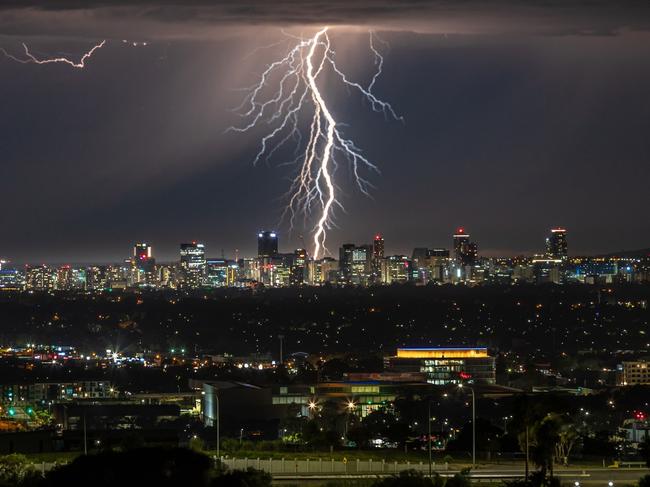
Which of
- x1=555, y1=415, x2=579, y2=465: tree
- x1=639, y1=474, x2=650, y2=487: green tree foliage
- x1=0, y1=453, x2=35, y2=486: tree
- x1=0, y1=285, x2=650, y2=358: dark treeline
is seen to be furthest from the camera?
x1=0, y1=285, x2=650, y2=358: dark treeline

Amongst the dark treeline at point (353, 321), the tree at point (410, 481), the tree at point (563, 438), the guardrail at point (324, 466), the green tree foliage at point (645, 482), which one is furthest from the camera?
the dark treeline at point (353, 321)

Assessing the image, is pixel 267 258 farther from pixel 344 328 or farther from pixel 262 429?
pixel 262 429

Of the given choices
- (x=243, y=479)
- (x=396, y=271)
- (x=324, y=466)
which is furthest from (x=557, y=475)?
(x=396, y=271)

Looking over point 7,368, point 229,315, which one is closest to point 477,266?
point 229,315

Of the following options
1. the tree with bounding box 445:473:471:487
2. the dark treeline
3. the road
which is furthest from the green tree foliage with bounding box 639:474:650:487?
the dark treeline

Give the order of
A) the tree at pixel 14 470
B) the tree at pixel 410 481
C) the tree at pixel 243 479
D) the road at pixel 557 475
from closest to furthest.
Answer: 1. the tree at pixel 243 479
2. the tree at pixel 410 481
3. the tree at pixel 14 470
4. the road at pixel 557 475

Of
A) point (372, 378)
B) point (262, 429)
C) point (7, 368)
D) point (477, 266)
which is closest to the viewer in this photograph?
point (262, 429)

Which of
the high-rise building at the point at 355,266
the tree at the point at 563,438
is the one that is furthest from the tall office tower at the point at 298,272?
the tree at the point at 563,438

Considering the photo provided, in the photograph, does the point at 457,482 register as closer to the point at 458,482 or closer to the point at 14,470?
the point at 458,482

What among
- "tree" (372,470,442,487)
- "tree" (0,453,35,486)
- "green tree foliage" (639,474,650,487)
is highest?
"tree" (0,453,35,486)

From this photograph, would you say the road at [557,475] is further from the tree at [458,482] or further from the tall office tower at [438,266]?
the tall office tower at [438,266]

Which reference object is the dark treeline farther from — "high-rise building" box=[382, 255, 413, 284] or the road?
the road
